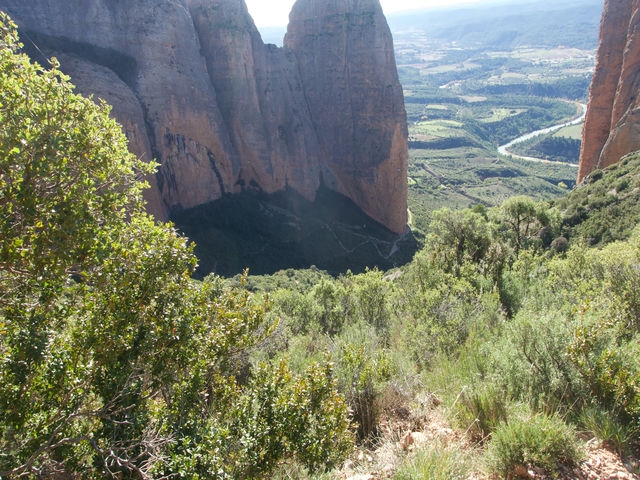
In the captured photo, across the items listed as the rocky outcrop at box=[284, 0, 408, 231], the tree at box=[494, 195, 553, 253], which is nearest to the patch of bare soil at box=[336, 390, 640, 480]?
the tree at box=[494, 195, 553, 253]

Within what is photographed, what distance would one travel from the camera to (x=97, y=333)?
429cm

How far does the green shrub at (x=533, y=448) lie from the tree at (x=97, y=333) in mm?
1693

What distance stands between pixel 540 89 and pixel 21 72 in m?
196

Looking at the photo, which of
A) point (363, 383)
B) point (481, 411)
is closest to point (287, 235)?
point (363, 383)

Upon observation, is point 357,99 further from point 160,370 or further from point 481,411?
point 160,370

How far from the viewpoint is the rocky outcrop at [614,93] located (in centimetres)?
3334

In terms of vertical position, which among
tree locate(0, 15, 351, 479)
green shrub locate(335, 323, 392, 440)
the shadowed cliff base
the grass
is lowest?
the shadowed cliff base

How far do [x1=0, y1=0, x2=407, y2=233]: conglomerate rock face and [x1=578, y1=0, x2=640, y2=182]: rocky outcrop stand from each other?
1963 cm

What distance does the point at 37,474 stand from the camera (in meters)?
3.97

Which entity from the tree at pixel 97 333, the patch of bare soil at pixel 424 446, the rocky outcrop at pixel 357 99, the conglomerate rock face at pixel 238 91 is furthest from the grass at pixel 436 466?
the rocky outcrop at pixel 357 99

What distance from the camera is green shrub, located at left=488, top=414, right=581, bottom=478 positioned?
159 inches

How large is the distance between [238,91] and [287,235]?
16.6m

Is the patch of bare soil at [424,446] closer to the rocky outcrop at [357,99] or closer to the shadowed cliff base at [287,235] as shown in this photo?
the shadowed cliff base at [287,235]

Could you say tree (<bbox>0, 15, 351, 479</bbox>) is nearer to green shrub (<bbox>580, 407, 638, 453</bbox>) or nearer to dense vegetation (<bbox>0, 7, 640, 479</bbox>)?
dense vegetation (<bbox>0, 7, 640, 479</bbox>)
